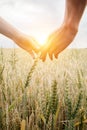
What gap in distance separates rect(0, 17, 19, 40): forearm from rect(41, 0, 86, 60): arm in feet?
0.89

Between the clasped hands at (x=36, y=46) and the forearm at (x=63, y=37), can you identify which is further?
the clasped hands at (x=36, y=46)

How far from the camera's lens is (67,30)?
229cm

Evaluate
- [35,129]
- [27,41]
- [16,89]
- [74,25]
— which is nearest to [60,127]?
[35,129]

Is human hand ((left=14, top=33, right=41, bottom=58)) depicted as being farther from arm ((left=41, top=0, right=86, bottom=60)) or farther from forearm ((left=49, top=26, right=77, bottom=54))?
forearm ((left=49, top=26, right=77, bottom=54))

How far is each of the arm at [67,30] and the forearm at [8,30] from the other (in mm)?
271

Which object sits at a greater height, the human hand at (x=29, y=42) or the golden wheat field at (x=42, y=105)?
the human hand at (x=29, y=42)

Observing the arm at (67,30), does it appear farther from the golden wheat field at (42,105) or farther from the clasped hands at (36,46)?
the golden wheat field at (42,105)

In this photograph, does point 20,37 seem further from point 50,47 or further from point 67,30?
point 67,30

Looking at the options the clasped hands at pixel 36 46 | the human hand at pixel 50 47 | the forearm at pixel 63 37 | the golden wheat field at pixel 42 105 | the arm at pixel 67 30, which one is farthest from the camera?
the clasped hands at pixel 36 46

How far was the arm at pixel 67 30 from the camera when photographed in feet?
6.73

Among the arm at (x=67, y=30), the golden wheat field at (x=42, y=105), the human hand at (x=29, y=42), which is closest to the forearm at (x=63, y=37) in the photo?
the arm at (x=67, y=30)

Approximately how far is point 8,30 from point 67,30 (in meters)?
0.53

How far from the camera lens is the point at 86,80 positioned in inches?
74.5

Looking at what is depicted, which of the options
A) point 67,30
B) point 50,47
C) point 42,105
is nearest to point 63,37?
point 67,30
